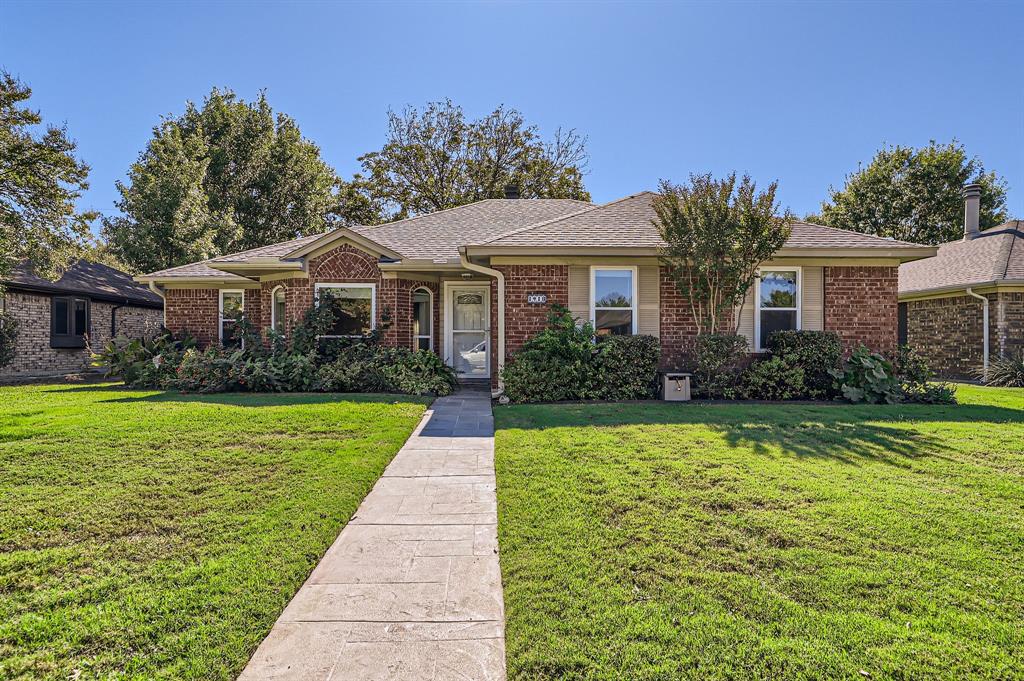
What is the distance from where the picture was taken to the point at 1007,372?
39.7ft

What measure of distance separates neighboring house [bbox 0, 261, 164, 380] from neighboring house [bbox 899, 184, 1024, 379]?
2280cm

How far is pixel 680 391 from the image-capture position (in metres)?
9.34

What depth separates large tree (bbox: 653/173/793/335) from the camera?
30.2 ft

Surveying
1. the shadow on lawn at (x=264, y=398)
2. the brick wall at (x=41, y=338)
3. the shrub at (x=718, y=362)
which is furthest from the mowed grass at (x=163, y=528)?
the brick wall at (x=41, y=338)

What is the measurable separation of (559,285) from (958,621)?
819 centimetres

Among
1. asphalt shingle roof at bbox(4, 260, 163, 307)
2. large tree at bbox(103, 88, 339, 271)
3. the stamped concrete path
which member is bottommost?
the stamped concrete path

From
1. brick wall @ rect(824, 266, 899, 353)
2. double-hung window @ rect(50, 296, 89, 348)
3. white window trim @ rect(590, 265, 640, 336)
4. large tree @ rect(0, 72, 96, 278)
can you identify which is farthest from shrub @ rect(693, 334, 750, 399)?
double-hung window @ rect(50, 296, 89, 348)

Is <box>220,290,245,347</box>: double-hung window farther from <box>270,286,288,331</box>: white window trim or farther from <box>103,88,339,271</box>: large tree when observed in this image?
<box>103,88,339,271</box>: large tree

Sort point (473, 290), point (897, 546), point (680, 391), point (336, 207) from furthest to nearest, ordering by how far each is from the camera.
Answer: point (336, 207), point (473, 290), point (680, 391), point (897, 546)

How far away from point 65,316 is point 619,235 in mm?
18178

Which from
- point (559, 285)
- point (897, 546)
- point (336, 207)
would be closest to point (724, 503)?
point (897, 546)

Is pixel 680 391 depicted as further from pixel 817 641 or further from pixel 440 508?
pixel 817 641

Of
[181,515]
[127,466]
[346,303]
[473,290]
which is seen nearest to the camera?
[181,515]

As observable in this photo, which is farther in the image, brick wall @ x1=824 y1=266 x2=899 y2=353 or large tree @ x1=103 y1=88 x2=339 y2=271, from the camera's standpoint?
large tree @ x1=103 y1=88 x2=339 y2=271
